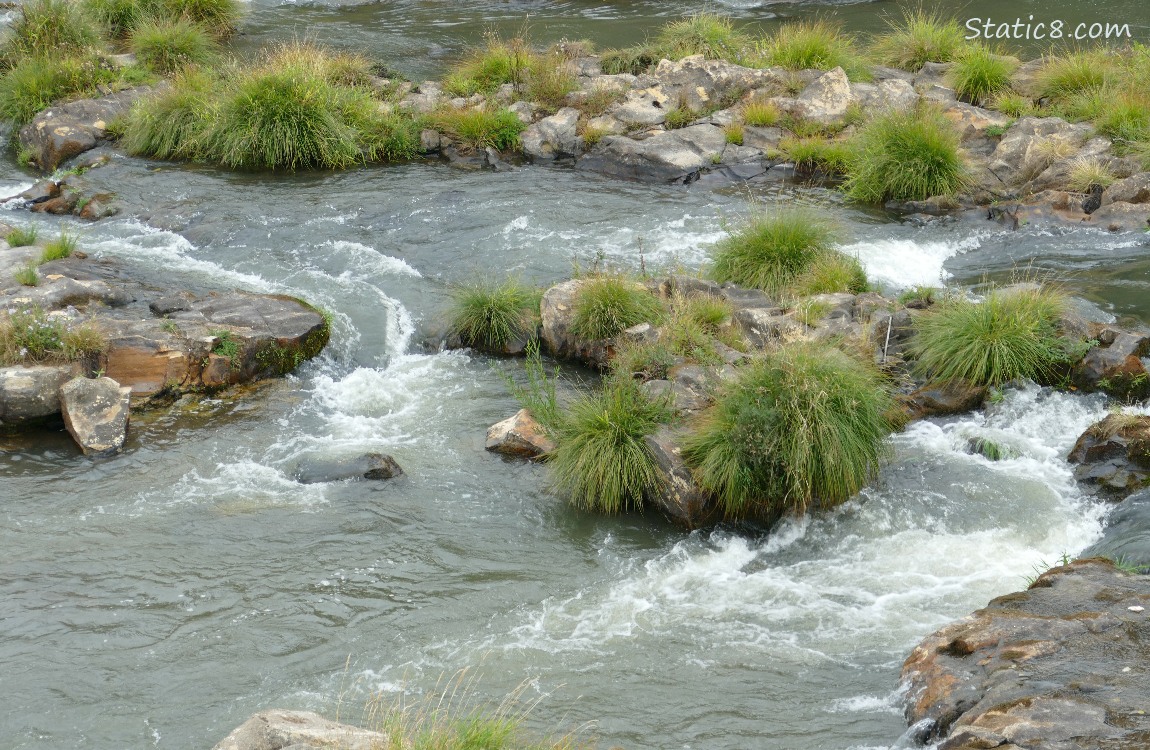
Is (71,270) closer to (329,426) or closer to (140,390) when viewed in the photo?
(140,390)

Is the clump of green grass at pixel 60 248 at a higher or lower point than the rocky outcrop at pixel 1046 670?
higher

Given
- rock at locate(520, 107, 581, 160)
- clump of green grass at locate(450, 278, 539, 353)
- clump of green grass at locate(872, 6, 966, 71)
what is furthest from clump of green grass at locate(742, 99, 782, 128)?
clump of green grass at locate(450, 278, 539, 353)

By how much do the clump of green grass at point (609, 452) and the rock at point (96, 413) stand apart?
413 centimetres

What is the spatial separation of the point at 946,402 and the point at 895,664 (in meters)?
3.89

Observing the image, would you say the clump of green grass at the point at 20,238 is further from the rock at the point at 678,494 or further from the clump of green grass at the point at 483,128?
the rock at the point at 678,494

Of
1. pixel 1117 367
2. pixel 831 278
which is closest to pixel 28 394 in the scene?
pixel 831 278

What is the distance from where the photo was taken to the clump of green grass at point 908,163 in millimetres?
15227

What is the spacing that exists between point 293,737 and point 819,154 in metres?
13.2

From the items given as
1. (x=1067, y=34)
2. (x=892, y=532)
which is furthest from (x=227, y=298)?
(x=1067, y=34)

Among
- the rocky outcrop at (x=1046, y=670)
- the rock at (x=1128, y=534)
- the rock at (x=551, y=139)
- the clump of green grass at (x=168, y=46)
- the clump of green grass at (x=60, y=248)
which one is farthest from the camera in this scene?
the clump of green grass at (x=168, y=46)

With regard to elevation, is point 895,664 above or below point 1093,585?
below

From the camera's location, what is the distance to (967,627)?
698cm

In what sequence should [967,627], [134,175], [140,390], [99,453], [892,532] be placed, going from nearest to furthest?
[967,627] < [892,532] < [99,453] < [140,390] < [134,175]

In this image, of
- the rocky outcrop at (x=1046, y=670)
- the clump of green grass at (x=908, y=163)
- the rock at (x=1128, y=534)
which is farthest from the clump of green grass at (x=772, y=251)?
the rocky outcrop at (x=1046, y=670)
